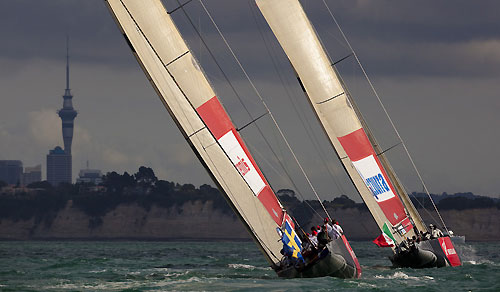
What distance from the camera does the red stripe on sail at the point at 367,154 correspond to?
29.1 m

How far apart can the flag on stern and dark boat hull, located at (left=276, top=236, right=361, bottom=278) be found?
35 cm

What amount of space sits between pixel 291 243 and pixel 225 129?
310 centimetres

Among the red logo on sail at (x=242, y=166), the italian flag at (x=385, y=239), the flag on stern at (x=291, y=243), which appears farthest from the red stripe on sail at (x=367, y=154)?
the flag on stern at (x=291, y=243)

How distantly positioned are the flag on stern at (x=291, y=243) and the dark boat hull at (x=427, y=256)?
6.57 metres

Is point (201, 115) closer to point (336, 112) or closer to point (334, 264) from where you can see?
point (334, 264)

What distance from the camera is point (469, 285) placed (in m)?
23.6

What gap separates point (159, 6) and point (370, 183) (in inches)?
341

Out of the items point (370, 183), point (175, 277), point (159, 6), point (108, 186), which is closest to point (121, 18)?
point (159, 6)

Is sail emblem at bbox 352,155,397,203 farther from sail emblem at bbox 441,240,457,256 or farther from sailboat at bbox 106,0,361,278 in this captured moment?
sailboat at bbox 106,0,361,278

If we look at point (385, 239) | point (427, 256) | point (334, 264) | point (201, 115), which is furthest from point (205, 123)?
point (427, 256)

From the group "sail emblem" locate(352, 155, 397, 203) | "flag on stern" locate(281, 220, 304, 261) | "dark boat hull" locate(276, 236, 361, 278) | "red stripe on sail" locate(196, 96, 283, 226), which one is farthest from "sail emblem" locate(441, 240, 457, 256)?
"flag on stern" locate(281, 220, 304, 261)

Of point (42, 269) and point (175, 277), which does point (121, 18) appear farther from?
point (42, 269)

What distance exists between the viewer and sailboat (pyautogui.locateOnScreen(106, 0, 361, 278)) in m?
23.4

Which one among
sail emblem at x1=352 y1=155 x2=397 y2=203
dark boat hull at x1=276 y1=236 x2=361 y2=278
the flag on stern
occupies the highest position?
sail emblem at x1=352 y1=155 x2=397 y2=203
